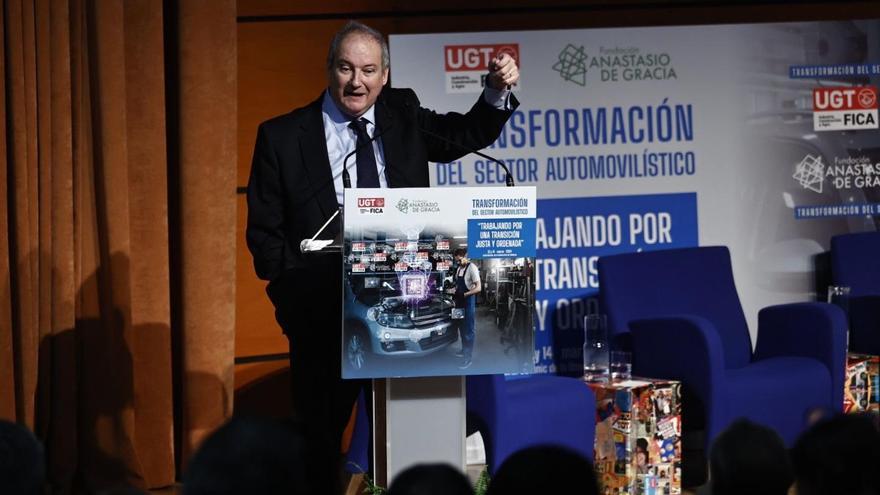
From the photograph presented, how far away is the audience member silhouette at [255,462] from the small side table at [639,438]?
328 cm

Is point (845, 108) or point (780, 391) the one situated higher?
point (845, 108)

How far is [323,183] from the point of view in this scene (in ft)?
12.0

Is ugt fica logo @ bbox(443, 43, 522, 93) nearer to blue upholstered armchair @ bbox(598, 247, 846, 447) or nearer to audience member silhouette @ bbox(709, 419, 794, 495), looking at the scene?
blue upholstered armchair @ bbox(598, 247, 846, 447)

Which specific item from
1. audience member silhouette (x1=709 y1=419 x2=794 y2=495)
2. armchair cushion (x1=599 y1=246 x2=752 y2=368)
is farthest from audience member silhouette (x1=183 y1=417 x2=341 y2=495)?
armchair cushion (x1=599 y1=246 x2=752 y2=368)

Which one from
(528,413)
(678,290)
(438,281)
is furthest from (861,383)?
(438,281)

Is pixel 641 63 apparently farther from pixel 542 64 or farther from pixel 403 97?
pixel 403 97

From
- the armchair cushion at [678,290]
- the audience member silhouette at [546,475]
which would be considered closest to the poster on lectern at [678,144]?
the armchair cushion at [678,290]

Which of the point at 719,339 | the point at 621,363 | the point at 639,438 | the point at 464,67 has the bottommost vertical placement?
the point at 639,438

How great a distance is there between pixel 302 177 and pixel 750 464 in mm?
2267

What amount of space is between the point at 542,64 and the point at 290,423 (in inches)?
174

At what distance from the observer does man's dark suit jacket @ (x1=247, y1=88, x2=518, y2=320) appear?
363cm

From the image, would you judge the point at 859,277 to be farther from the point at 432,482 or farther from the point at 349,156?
the point at 432,482

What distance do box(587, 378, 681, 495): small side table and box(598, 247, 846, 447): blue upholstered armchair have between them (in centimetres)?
16

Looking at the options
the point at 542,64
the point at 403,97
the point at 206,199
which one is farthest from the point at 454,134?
the point at 542,64
